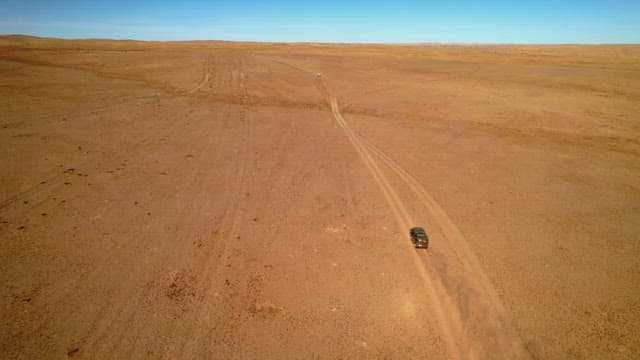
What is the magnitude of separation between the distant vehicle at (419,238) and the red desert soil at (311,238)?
0.13 meters

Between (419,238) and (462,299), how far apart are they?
1.31 metres

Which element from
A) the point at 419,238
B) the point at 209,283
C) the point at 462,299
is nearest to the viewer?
the point at 462,299

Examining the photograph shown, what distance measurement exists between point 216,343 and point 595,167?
33.0 ft

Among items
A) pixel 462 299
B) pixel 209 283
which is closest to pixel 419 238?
pixel 462 299

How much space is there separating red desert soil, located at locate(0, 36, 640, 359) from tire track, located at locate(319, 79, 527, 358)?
3cm

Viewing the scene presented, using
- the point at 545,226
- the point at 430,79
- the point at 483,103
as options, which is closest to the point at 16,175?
the point at 545,226

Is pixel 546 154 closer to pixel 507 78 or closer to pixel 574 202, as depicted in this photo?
pixel 574 202

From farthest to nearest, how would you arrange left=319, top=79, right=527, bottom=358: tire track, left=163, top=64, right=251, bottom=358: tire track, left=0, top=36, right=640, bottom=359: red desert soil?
left=0, top=36, right=640, bottom=359: red desert soil
left=319, top=79, right=527, bottom=358: tire track
left=163, top=64, right=251, bottom=358: tire track

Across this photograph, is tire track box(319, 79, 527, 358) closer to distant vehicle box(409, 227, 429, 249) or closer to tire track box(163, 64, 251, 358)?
distant vehicle box(409, 227, 429, 249)

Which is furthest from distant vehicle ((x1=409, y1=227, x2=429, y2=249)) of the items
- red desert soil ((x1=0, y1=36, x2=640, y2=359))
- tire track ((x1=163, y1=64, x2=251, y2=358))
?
tire track ((x1=163, y1=64, x2=251, y2=358))

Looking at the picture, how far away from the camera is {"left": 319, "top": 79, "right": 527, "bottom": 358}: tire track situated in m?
4.14

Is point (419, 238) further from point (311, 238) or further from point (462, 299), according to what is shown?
point (311, 238)

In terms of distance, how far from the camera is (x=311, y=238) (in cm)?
618

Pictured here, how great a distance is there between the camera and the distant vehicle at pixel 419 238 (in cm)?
594
